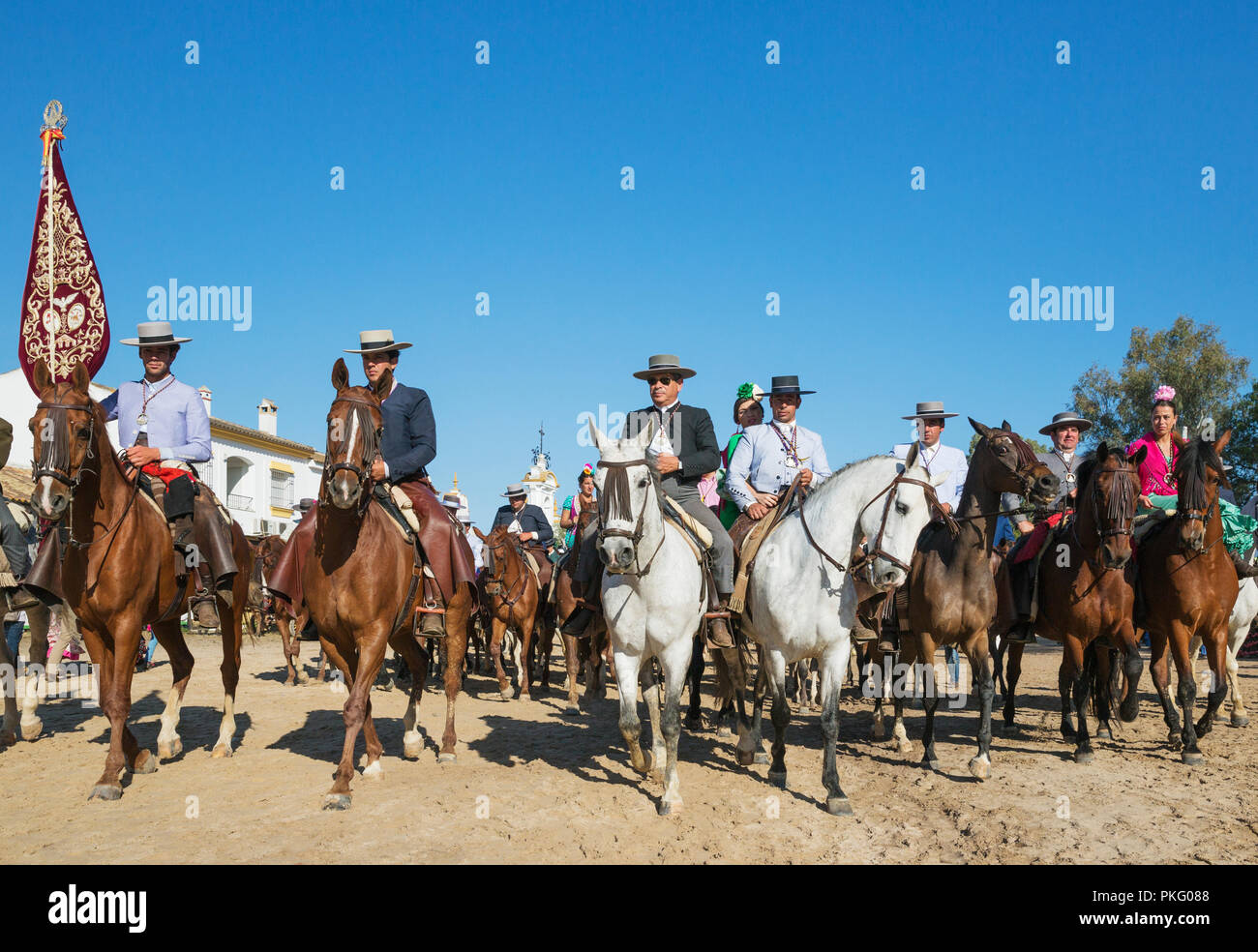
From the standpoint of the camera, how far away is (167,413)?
8.04 meters

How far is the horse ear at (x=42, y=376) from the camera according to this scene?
21.4 feet

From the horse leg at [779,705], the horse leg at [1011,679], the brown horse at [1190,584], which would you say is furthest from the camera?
the horse leg at [1011,679]

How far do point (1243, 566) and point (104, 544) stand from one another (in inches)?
446

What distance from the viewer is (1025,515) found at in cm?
1031

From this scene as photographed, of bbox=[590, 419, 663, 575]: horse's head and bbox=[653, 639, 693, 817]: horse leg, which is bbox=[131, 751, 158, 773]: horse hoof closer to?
bbox=[653, 639, 693, 817]: horse leg

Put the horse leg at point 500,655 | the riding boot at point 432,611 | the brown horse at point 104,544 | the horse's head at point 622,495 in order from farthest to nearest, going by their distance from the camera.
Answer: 1. the horse leg at point 500,655
2. the riding boot at point 432,611
3. the brown horse at point 104,544
4. the horse's head at point 622,495

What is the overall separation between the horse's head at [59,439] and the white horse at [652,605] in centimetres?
383

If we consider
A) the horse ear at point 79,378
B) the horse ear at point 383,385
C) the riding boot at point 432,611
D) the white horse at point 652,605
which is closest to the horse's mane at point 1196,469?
the white horse at point 652,605

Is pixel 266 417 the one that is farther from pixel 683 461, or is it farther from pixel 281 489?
pixel 683 461

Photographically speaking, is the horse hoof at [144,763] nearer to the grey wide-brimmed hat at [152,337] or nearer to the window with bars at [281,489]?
the grey wide-brimmed hat at [152,337]

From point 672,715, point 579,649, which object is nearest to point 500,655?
point 579,649
